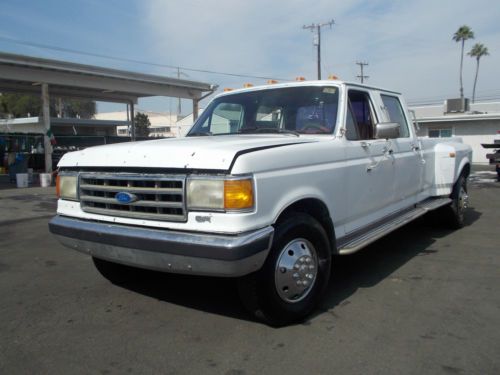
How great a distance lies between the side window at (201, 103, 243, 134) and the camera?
475 cm

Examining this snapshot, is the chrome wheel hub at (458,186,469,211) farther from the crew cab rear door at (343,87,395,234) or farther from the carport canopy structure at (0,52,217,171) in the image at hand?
the carport canopy structure at (0,52,217,171)

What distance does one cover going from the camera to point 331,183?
3.77 m

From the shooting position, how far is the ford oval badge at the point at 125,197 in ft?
10.6

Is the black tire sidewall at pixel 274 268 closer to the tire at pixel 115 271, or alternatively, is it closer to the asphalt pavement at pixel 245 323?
the asphalt pavement at pixel 245 323

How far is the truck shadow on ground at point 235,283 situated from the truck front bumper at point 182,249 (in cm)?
86

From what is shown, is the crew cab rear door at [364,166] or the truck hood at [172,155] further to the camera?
the crew cab rear door at [364,166]

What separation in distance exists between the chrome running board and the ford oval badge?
1.80m

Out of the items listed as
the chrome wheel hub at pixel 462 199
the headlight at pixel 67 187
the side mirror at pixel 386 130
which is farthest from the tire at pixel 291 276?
the chrome wheel hub at pixel 462 199

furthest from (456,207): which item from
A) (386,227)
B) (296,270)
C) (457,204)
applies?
(296,270)

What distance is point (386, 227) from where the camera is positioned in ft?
15.4

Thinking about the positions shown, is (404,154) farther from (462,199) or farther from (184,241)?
(184,241)

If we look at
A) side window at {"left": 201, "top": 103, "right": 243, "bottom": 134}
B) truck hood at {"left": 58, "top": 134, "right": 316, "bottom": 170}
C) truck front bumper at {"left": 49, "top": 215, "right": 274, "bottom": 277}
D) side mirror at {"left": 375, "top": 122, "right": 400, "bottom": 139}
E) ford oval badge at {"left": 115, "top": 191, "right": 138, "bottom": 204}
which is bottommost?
truck front bumper at {"left": 49, "top": 215, "right": 274, "bottom": 277}

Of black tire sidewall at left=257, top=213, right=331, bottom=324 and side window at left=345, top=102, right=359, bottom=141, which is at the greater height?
side window at left=345, top=102, right=359, bottom=141

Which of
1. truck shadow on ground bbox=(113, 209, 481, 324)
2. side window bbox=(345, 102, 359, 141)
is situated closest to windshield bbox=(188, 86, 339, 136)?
side window bbox=(345, 102, 359, 141)
